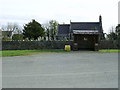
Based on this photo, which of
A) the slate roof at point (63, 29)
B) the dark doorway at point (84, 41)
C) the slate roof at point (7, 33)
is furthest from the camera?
the slate roof at point (7, 33)

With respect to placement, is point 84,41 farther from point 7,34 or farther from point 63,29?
point 7,34

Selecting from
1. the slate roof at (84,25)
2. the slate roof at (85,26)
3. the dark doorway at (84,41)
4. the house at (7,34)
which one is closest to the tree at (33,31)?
the slate roof at (85,26)

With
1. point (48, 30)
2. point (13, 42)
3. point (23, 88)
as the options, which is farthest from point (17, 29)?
point (23, 88)

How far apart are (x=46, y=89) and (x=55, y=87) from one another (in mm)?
336

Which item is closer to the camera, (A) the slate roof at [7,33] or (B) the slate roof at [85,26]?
(B) the slate roof at [85,26]

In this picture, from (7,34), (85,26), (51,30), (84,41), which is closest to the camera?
(84,41)

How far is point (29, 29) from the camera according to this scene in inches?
1714

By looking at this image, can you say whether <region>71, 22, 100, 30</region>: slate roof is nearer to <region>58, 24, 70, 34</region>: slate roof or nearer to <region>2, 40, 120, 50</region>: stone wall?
<region>58, 24, 70, 34</region>: slate roof

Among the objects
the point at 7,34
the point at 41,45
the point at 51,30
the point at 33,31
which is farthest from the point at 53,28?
the point at 41,45

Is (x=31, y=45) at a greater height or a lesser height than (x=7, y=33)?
lesser

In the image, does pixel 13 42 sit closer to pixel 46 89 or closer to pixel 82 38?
pixel 82 38

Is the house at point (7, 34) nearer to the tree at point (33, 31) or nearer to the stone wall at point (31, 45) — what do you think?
the tree at point (33, 31)

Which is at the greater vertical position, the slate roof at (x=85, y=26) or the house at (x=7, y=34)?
the slate roof at (x=85, y=26)

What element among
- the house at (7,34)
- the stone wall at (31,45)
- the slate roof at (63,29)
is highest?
the slate roof at (63,29)
